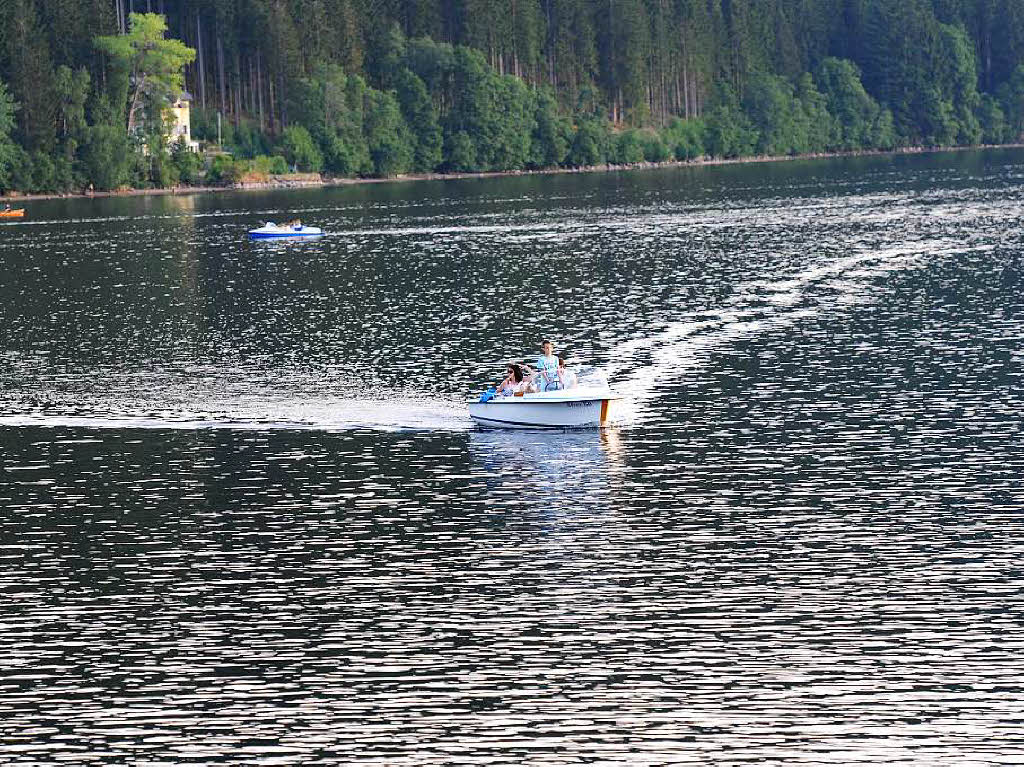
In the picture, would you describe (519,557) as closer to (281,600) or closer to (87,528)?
(281,600)

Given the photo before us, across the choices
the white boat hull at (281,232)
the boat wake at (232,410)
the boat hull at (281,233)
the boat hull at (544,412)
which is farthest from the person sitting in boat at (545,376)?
the white boat hull at (281,232)

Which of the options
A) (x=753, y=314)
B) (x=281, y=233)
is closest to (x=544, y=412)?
(x=753, y=314)

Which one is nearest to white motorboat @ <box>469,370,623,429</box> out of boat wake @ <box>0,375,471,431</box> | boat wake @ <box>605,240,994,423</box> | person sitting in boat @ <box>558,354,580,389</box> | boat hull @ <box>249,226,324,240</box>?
person sitting in boat @ <box>558,354,580,389</box>

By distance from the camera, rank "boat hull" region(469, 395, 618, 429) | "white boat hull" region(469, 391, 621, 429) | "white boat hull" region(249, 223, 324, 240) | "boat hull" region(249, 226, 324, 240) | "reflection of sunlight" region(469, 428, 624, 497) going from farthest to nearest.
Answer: "white boat hull" region(249, 223, 324, 240) → "boat hull" region(249, 226, 324, 240) → "boat hull" region(469, 395, 618, 429) → "white boat hull" region(469, 391, 621, 429) → "reflection of sunlight" region(469, 428, 624, 497)

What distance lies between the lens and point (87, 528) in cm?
5481

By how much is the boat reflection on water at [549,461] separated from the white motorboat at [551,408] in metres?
0.42

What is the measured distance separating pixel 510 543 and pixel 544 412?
59.7 ft

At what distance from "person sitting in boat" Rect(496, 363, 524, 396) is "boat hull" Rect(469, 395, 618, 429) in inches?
25.0

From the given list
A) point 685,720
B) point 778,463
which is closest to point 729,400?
point 778,463

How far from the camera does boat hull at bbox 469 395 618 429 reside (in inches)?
2739

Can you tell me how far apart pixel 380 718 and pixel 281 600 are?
29.7 feet

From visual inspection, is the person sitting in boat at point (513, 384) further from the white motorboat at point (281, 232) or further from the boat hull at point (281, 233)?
the white motorboat at point (281, 232)

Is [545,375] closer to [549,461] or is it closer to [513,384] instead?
[513,384]

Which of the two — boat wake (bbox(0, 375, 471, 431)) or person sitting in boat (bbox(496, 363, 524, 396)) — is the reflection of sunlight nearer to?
person sitting in boat (bbox(496, 363, 524, 396))
